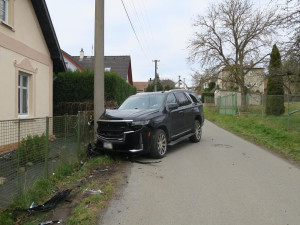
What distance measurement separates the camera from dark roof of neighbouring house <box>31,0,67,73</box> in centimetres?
1028

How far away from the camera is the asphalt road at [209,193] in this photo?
11.6ft

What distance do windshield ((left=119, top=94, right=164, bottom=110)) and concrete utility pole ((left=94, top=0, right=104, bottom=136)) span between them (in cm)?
73

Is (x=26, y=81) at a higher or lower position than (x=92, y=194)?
higher

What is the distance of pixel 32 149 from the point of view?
484cm

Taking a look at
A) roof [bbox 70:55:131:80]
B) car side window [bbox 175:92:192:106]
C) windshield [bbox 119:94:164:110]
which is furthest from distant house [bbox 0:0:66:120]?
roof [bbox 70:55:131:80]

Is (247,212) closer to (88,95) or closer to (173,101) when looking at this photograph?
(173,101)

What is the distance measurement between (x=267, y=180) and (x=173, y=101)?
13.1 ft

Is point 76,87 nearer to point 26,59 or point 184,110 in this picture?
point 26,59

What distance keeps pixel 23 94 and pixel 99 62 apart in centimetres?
382

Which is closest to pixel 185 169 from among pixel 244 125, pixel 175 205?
pixel 175 205

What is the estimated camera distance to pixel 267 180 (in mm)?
5141

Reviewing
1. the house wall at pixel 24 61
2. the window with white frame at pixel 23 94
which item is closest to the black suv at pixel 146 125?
the house wall at pixel 24 61

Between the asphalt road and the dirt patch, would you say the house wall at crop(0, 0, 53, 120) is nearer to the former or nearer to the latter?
the dirt patch

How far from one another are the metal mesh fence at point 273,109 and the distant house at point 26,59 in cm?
1114
